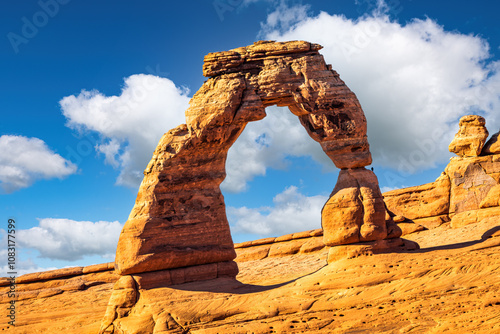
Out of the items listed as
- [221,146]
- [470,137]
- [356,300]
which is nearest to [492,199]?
[470,137]

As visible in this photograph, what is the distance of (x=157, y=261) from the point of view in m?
15.5

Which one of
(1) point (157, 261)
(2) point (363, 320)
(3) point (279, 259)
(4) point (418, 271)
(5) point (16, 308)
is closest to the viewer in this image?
(2) point (363, 320)

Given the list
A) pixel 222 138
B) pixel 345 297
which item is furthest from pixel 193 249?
pixel 345 297

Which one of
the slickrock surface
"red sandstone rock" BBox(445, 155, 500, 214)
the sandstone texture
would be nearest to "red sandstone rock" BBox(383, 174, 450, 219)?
"red sandstone rock" BBox(445, 155, 500, 214)

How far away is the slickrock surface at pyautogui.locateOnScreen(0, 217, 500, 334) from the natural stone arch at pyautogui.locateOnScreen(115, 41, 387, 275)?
125 centimetres

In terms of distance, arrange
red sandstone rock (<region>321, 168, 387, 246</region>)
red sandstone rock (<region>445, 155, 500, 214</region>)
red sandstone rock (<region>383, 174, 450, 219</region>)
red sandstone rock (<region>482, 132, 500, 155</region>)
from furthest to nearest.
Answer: red sandstone rock (<region>383, 174, 450, 219</region>) < red sandstone rock (<region>482, 132, 500, 155</region>) < red sandstone rock (<region>445, 155, 500, 214</region>) < red sandstone rock (<region>321, 168, 387, 246</region>)

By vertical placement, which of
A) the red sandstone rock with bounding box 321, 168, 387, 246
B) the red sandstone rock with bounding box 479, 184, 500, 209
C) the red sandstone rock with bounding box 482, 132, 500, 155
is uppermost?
the red sandstone rock with bounding box 482, 132, 500, 155

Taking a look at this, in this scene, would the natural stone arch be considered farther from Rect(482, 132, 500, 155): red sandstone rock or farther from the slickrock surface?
Rect(482, 132, 500, 155): red sandstone rock

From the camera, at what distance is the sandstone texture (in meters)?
25.9

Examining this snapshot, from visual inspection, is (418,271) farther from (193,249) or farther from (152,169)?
(152,169)

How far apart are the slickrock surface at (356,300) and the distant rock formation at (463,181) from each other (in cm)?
984

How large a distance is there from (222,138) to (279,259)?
10494mm

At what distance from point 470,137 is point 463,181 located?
84.6 inches

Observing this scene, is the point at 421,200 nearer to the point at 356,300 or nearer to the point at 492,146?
the point at 492,146
